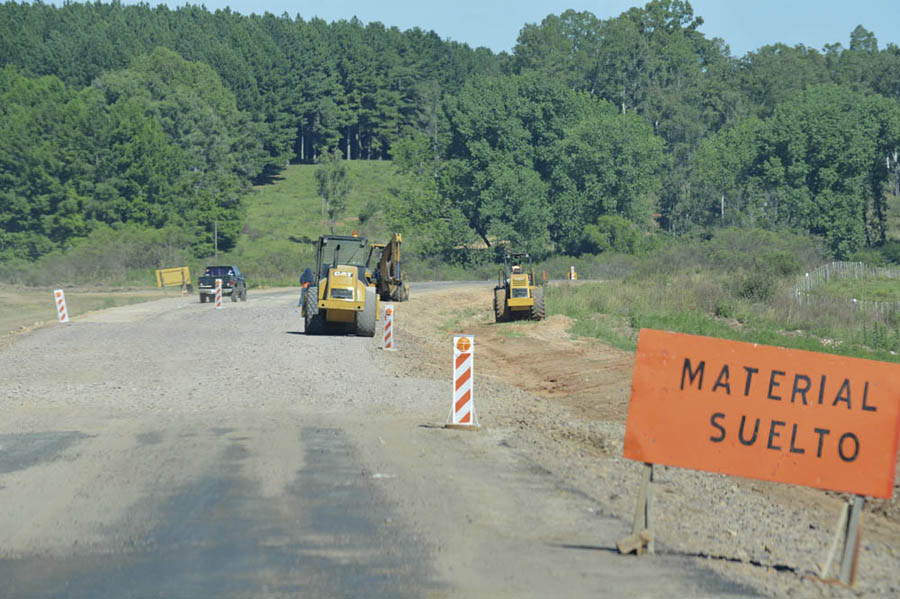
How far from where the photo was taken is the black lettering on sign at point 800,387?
7734 millimetres

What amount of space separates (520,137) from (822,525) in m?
85.6

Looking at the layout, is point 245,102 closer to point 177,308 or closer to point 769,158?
point 769,158

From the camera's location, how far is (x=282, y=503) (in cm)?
912

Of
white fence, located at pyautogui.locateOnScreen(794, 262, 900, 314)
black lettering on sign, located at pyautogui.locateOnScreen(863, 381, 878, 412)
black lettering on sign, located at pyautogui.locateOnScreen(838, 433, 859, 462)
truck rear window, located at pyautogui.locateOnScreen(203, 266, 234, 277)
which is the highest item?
black lettering on sign, located at pyautogui.locateOnScreen(863, 381, 878, 412)

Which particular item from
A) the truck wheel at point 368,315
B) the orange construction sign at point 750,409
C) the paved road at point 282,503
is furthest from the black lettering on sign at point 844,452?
the truck wheel at point 368,315

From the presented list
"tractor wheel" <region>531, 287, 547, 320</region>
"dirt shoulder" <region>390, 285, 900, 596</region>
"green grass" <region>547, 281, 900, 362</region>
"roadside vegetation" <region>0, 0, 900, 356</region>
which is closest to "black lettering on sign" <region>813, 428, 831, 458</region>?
"dirt shoulder" <region>390, 285, 900, 596</region>

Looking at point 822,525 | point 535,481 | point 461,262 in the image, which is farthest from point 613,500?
point 461,262

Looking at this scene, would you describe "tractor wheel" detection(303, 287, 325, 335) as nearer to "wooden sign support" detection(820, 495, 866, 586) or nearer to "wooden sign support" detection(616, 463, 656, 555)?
"wooden sign support" detection(616, 463, 656, 555)

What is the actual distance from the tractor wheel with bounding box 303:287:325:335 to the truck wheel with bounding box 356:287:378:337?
3.49ft

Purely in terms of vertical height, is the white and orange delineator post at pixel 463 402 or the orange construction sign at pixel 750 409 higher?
the orange construction sign at pixel 750 409

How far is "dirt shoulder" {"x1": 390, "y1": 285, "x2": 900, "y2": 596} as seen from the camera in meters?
7.67

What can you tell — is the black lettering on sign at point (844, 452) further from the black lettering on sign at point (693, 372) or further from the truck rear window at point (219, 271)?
the truck rear window at point (219, 271)

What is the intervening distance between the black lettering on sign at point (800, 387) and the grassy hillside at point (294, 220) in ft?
216

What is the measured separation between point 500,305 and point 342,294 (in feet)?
40.8
